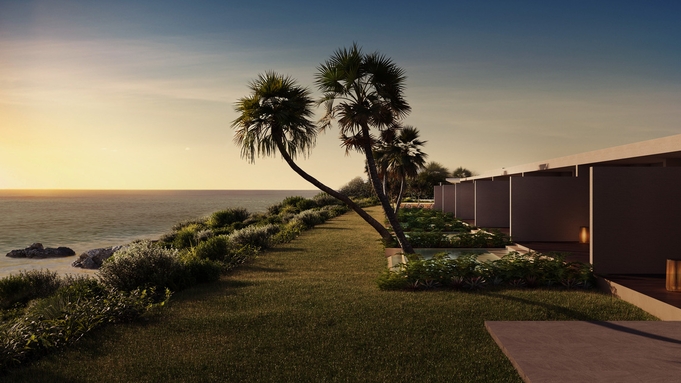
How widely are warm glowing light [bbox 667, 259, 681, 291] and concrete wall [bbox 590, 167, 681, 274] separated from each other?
1.18 metres

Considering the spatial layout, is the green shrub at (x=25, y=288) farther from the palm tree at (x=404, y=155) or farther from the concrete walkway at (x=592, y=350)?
the palm tree at (x=404, y=155)

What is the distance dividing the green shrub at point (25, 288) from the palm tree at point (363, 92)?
22.3 ft

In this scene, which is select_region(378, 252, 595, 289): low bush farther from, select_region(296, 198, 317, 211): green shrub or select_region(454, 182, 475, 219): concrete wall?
select_region(296, 198, 317, 211): green shrub

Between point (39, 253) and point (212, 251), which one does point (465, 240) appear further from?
point (39, 253)

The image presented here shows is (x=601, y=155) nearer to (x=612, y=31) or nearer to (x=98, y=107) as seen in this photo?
(x=612, y=31)

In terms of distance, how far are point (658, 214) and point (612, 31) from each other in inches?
397

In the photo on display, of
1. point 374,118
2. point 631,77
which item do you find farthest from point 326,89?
point 631,77

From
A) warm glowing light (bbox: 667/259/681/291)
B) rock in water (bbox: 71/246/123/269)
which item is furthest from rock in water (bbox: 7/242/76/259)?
warm glowing light (bbox: 667/259/681/291)

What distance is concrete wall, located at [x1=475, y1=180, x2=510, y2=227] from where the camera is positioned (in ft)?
57.0

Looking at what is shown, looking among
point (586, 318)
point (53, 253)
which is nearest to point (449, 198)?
point (53, 253)

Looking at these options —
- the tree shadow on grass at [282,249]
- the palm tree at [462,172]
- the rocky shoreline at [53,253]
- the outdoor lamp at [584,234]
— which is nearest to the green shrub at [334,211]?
the rocky shoreline at [53,253]

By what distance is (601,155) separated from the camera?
8445mm

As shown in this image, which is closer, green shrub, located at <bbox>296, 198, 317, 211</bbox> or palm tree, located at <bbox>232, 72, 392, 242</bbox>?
palm tree, located at <bbox>232, 72, 392, 242</bbox>

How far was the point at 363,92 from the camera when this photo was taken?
1026cm
